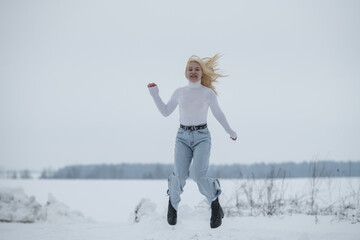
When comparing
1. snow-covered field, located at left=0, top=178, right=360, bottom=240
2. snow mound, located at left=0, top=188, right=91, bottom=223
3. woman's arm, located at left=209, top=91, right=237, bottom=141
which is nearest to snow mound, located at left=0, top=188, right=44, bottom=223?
snow mound, located at left=0, top=188, right=91, bottom=223

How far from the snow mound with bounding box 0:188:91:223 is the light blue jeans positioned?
4.99m

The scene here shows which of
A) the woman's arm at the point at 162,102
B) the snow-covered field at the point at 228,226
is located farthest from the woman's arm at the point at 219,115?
the snow-covered field at the point at 228,226

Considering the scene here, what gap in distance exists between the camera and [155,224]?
16.2ft

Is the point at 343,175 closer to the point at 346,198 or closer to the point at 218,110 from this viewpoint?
the point at 346,198

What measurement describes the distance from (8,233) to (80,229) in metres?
1.08

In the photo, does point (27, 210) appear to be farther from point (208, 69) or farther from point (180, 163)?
point (208, 69)

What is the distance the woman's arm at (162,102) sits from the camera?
359 centimetres

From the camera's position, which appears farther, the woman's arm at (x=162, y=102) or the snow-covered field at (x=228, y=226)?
the snow-covered field at (x=228, y=226)

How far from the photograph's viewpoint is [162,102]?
12.1 feet

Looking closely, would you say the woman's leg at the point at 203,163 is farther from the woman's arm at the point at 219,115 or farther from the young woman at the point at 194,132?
the woman's arm at the point at 219,115

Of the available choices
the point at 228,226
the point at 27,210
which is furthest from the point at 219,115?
the point at 27,210

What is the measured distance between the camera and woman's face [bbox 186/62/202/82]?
369cm

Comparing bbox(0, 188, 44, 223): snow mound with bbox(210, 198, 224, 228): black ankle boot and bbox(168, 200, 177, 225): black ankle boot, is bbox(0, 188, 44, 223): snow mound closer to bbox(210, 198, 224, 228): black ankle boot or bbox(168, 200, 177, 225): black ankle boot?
bbox(168, 200, 177, 225): black ankle boot

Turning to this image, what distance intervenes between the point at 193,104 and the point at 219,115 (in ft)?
1.32
